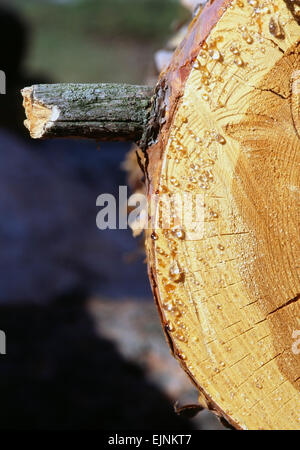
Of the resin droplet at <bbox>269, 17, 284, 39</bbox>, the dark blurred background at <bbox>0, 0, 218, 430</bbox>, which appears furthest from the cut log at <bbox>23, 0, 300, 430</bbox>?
the dark blurred background at <bbox>0, 0, 218, 430</bbox>

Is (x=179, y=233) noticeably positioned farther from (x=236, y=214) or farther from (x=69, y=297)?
(x=69, y=297)

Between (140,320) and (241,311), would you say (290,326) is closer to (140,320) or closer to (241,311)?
(241,311)

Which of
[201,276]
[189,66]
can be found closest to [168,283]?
[201,276]

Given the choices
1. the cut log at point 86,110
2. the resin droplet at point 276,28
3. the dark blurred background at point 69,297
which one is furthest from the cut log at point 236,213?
the dark blurred background at point 69,297

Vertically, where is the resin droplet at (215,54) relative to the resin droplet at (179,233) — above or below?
above

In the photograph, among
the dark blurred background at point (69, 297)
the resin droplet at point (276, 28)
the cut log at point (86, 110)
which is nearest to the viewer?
the resin droplet at point (276, 28)

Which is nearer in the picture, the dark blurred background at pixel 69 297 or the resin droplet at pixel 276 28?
the resin droplet at pixel 276 28

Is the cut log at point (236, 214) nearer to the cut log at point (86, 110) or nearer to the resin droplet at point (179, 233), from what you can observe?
the resin droplet at point (179, 233)
